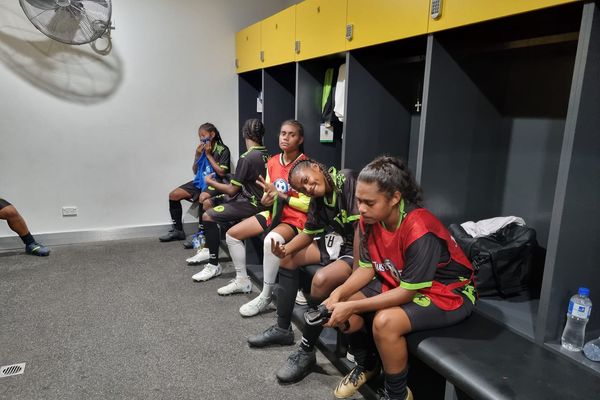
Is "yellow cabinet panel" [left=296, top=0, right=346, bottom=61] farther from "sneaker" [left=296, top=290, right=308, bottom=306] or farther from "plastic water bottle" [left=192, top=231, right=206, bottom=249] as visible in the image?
"plastic water bottle" [left=192, top=231, right=206, bottom=249]

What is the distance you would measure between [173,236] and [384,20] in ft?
8.60

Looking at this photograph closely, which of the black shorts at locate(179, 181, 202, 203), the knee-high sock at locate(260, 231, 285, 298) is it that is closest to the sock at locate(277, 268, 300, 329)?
the knee-high sock at locate(260, 231, 285, 298)

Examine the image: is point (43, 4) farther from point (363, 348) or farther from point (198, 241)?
point (363, 348)

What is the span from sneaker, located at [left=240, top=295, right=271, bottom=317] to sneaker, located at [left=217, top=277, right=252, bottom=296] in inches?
9.7

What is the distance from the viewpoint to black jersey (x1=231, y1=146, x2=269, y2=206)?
8.69ft

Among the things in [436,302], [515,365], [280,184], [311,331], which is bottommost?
[311,331]

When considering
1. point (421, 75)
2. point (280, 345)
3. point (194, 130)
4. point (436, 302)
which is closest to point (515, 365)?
point (436, 302)

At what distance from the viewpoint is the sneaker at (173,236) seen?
360cm

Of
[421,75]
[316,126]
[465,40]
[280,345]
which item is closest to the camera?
[465,40]

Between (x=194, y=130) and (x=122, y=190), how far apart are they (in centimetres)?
85

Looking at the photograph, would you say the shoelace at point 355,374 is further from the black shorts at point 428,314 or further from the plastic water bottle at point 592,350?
the plastic water bottle at point 592,350

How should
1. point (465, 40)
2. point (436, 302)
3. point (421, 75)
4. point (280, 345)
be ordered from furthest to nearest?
point (421, 75) < point (280, 345) < point (465, 40) < point (436, 302)

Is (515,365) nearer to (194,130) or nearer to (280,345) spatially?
(280,345)

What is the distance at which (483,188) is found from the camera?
190 centimetres
